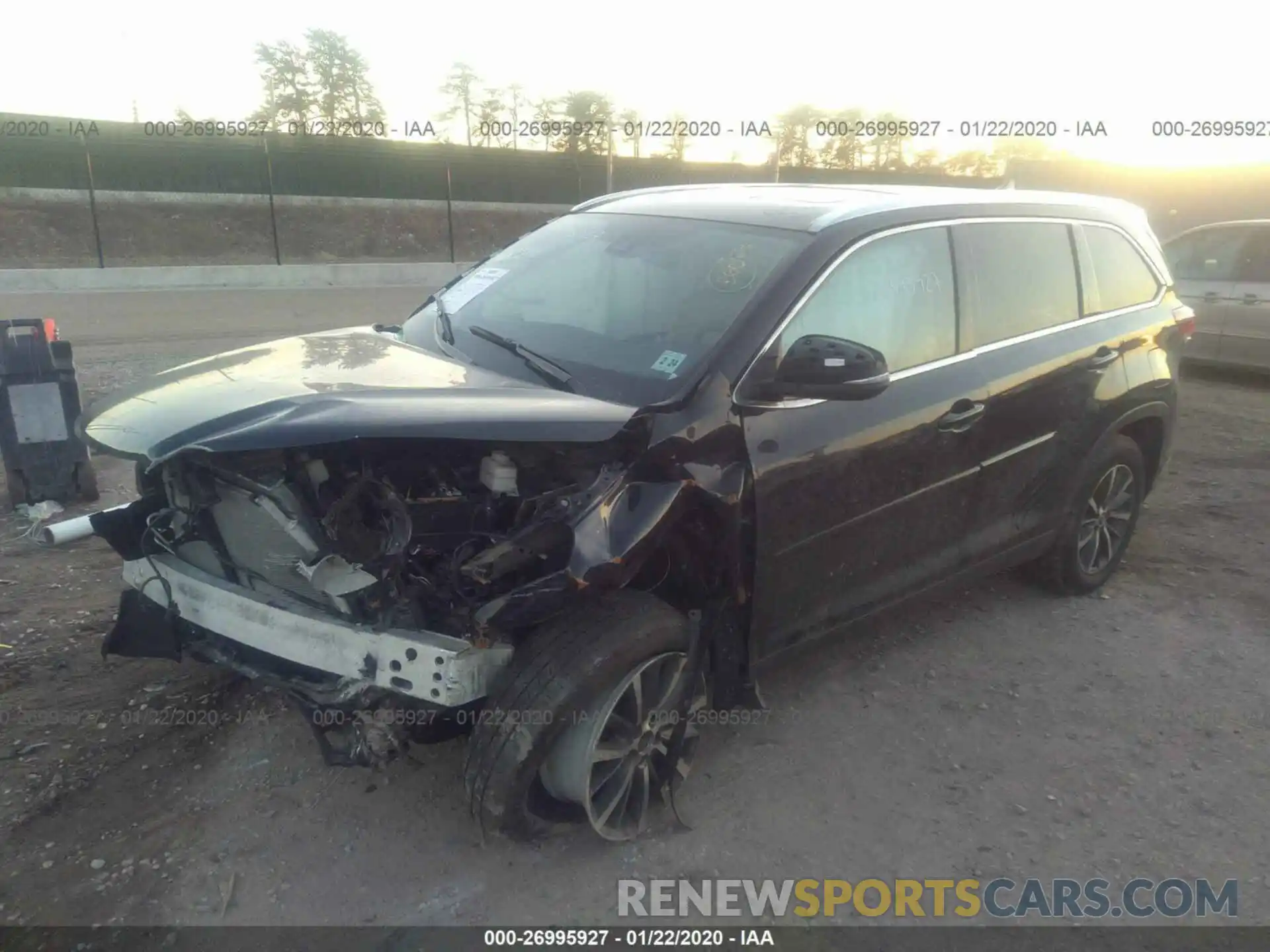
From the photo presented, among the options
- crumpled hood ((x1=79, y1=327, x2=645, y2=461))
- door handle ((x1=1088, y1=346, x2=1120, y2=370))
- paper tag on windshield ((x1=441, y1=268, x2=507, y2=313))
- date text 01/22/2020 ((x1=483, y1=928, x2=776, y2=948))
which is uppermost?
paper tag on windshield ((x1=441, y1=268, x2=507, y2=313))

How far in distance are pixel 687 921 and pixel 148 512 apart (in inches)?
82.8

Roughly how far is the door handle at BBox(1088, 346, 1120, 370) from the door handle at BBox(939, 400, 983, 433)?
0.92m

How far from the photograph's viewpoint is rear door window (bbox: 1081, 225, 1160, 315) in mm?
4180

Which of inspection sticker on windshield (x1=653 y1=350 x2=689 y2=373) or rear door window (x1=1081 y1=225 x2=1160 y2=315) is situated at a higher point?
rear door window (x1=1081 y1=225 x2=1160 y2=315)

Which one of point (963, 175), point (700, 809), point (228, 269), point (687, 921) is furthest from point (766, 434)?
point (963, 175)

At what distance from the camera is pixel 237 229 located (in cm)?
2595

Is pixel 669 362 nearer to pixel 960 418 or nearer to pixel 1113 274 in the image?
pixel 960 418

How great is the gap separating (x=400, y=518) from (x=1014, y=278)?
2.69 metres

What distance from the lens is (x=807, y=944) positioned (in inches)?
98.7

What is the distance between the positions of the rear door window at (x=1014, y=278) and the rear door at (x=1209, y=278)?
20.1 feet

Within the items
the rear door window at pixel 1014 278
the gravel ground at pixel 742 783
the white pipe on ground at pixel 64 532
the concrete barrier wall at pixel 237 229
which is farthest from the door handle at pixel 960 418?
the concrete barrier wall at pixel 237 229

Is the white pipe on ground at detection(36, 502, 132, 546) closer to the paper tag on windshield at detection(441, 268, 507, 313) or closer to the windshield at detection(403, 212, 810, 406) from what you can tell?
the paper tag on windshield at detection(441, 268, 507, 313)

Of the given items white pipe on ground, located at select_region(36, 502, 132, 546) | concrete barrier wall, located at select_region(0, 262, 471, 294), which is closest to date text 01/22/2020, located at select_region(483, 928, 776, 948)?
white pipe on ground, located at select_region(36, 502, 132, 546)

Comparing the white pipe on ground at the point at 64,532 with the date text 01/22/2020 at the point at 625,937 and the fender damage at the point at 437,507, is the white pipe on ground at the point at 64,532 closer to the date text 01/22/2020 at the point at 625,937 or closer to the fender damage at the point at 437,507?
the fender damage at the point at 437,507
